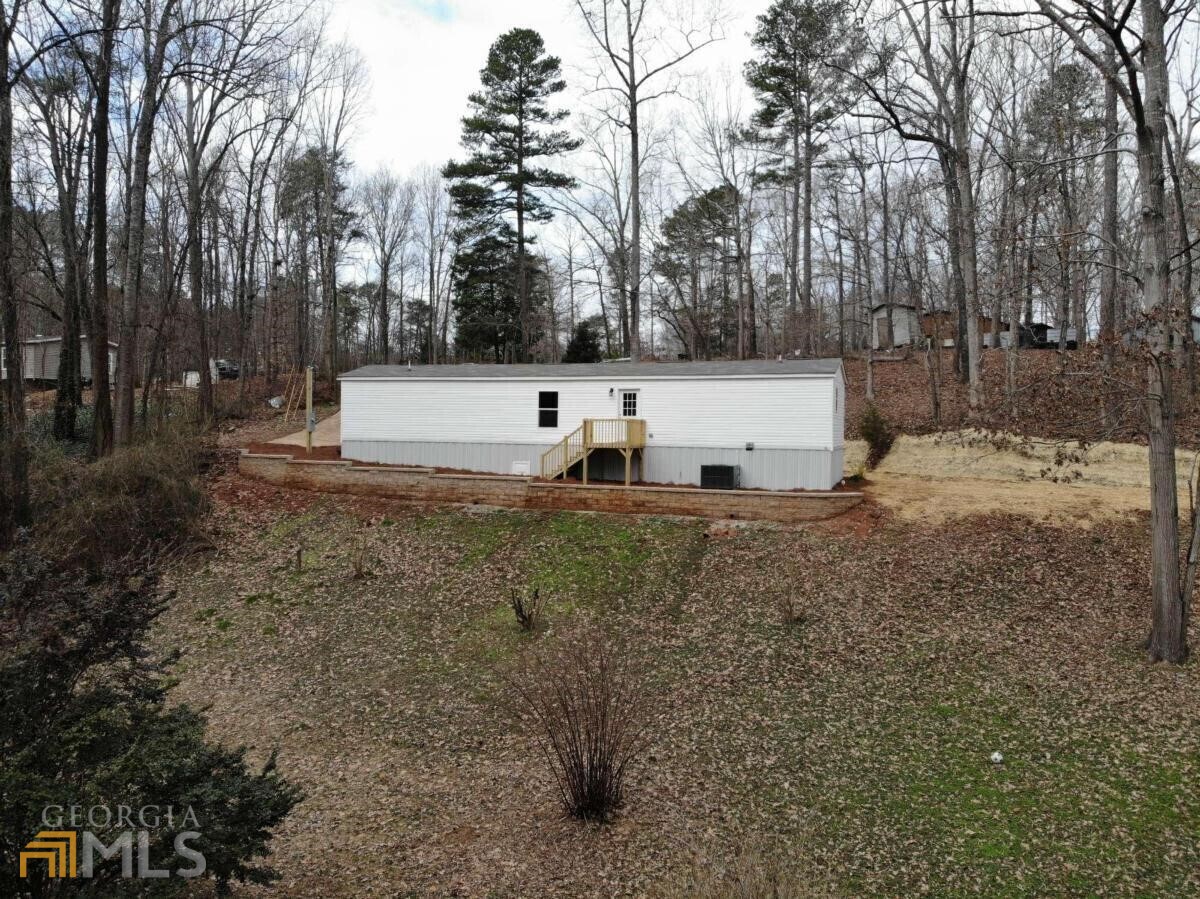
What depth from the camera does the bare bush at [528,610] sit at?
10125 mm

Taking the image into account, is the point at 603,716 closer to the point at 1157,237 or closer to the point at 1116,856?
the point at 1116,856

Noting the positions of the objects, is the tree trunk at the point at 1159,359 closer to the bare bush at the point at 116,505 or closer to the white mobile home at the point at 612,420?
the white mobile home at the point at 612,420

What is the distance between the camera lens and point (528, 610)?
417 inches

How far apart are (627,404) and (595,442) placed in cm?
141

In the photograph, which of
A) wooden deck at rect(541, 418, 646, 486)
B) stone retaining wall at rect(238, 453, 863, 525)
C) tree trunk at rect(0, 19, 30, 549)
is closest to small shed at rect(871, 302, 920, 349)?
wooden deck at rect(541, 418, 646, 486)

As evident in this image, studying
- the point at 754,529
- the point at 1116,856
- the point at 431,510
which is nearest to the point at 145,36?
the point at 431,510

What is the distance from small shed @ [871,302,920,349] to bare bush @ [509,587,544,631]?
27.3 metres

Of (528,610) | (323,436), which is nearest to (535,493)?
(528,610)

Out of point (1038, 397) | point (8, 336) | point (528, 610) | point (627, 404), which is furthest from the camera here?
point (627, 404)

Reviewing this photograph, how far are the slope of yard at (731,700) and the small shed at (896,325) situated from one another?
23024mm

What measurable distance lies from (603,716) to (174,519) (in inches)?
453

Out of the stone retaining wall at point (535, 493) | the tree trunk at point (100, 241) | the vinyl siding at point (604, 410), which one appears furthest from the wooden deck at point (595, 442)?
the tree trunk at point (100, 241)

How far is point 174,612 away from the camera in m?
11.3

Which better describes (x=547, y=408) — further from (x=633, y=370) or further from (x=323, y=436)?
(x=323, y=436)
